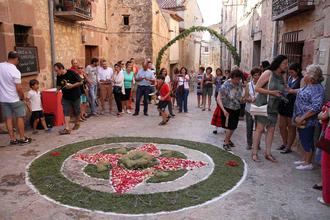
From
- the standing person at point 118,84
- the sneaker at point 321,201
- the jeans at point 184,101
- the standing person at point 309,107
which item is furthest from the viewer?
the jeans at point 184,101

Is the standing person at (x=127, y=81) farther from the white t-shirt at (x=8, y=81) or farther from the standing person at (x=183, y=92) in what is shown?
the white t-shirt at (x=8, y=81)

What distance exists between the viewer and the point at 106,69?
970cm

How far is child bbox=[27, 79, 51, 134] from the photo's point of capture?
726cm

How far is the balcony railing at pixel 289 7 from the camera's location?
6.36 metres

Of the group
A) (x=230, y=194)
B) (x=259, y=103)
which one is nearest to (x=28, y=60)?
(x=259, y=103)

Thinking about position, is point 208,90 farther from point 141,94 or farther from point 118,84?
point 118,84

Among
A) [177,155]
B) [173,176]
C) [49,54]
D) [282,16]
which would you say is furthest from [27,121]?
[282,16]

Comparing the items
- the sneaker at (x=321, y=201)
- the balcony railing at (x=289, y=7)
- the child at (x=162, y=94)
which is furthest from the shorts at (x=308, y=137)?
the child at (x=162, y=94)

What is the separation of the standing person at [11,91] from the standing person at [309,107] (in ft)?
17.0

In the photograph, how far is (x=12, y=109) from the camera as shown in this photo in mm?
6223

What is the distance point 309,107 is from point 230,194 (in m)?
1.98

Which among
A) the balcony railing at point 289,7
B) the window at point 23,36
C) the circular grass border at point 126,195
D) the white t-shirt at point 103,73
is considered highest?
the balcony railing at point 289,7

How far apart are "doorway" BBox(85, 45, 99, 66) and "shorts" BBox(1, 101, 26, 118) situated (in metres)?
6.64

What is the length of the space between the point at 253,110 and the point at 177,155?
1604 millimetres
